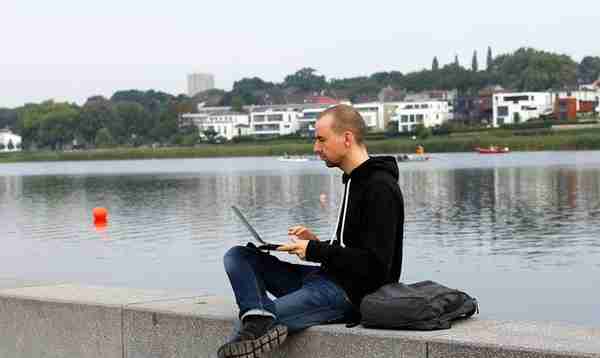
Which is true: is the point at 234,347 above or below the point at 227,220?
above

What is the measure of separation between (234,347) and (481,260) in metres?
16.2

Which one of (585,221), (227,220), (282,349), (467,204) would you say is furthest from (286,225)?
(282,349)

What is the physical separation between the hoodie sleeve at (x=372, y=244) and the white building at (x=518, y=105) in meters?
184

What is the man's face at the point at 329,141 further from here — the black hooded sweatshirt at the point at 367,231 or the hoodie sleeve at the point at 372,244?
the hoodie sleeve at the point at 372,244

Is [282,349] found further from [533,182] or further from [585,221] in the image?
[533,182]

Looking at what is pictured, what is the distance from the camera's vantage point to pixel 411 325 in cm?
695

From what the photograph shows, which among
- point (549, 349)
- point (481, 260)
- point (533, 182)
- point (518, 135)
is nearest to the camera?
point (549, 349)

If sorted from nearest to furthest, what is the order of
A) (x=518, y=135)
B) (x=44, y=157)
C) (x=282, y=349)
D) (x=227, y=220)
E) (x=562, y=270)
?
1. (x=282, y=349)
2. (x=562, y=270)
3. (x=227, y=220)
4. (x=518, y=135)
5. (x=44, y=157)

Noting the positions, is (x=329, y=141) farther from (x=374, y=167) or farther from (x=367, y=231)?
(x=367, y=231)

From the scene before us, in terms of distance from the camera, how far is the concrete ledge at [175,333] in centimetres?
657

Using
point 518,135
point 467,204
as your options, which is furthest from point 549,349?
point 518,135

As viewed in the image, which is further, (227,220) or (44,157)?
(44,157)

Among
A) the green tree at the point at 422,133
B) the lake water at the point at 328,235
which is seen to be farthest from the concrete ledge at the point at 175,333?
the green tree at the point at 422,133

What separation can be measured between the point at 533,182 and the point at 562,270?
36925mm
